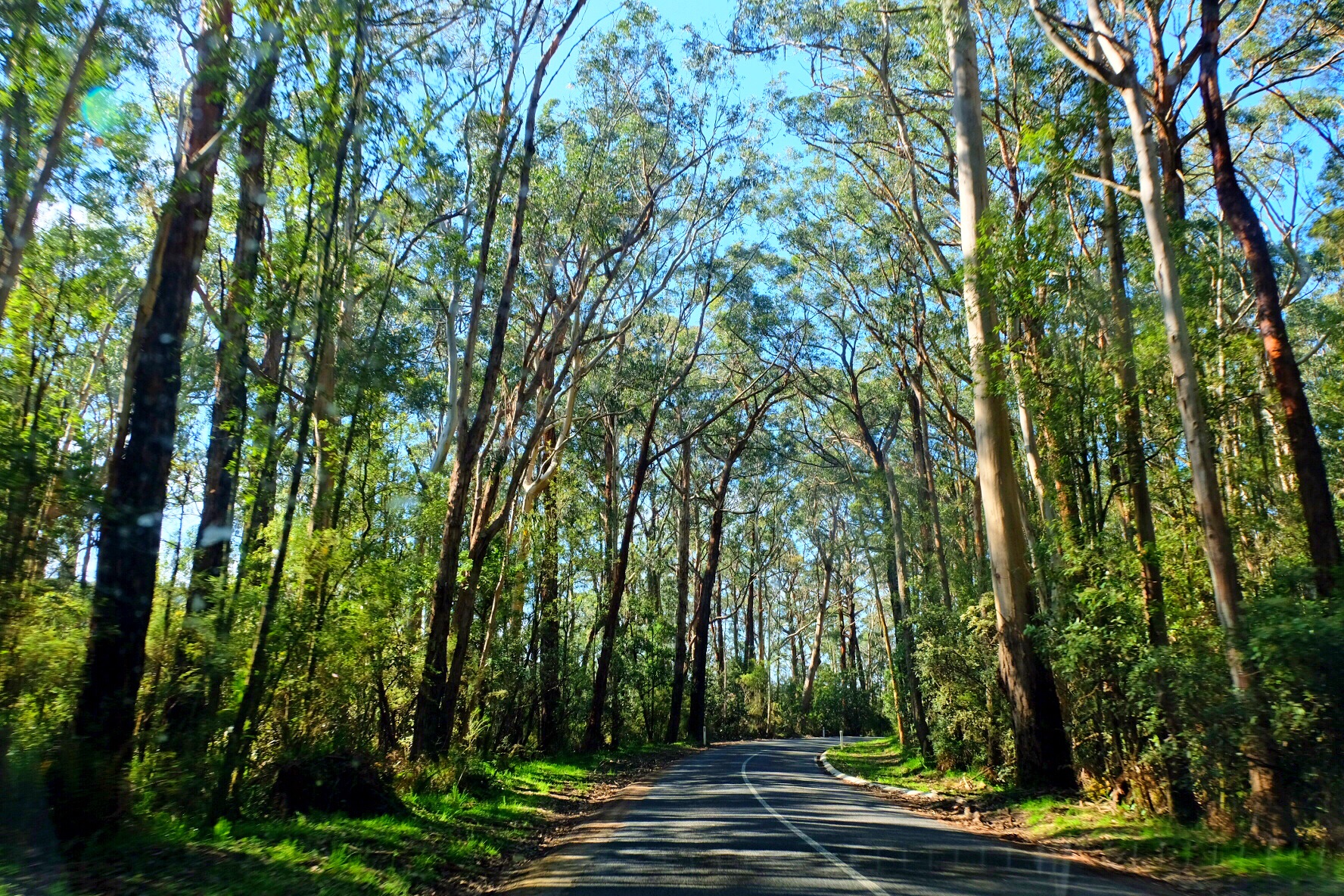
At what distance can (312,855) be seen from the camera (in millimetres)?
7688

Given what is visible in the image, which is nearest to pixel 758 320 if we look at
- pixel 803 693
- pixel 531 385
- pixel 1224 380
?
pixel 531 385

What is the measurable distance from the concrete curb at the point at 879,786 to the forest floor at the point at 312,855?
6040 millimetres

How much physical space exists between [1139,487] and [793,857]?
7005mm

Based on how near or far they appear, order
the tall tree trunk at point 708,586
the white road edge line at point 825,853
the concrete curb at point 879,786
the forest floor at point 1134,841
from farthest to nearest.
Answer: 1. the tall tree trunk at point 708,586
2. the concrete curb at point 879,786
3. the forest floor at point 1134,841
4. the white road edge line at point 825,853

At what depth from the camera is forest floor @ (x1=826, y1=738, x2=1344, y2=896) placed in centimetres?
737

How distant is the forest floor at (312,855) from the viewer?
607 cm

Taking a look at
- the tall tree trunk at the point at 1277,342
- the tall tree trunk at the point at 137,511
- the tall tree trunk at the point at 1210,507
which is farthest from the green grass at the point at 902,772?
the tall tree trunk at the point at 137,511

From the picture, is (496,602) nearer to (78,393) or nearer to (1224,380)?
(78,393)

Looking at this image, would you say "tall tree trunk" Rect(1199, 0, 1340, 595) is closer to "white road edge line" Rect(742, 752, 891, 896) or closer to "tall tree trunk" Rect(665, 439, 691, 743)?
"white road edge line" Rect(742, 752, 891, 896)

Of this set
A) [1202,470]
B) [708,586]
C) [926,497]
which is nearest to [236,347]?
[1202,470]

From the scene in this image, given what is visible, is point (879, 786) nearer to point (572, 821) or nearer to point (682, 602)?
point (572, 821)

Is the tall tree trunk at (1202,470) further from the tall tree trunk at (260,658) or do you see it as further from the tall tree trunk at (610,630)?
the tall tree trunk at (610,630)

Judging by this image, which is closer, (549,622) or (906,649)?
(549,622)

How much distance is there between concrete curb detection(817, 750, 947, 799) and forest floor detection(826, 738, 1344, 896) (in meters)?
0.12
